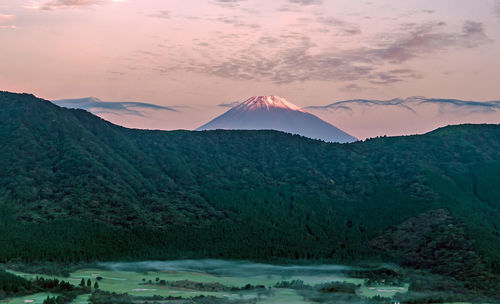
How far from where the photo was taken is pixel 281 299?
14888cm

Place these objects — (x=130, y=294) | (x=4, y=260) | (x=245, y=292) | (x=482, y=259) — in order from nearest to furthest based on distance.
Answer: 1. (x=130, y=294)
2. (x=245, y=292)
3. (x=4, y=260)
4. (x=482, y=259)

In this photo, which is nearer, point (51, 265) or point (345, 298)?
point (345, 298)

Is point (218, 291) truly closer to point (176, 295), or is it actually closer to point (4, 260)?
point (176, 295)

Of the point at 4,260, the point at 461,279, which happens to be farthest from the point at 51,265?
the point at 461,279

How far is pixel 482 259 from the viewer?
19900cm

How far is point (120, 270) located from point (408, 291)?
85037mm

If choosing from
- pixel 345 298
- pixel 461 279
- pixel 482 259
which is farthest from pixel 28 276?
pixel 482 259

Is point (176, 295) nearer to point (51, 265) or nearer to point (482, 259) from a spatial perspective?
point (51, 265)

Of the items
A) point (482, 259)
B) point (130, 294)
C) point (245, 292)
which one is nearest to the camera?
point (130, 294)

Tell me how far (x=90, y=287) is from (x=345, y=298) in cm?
6168

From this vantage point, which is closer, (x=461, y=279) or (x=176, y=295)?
(x=176, y=295)

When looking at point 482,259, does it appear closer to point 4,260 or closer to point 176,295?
point 176,295

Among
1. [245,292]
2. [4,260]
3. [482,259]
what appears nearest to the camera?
[245,292]

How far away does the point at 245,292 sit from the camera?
160375 mm
